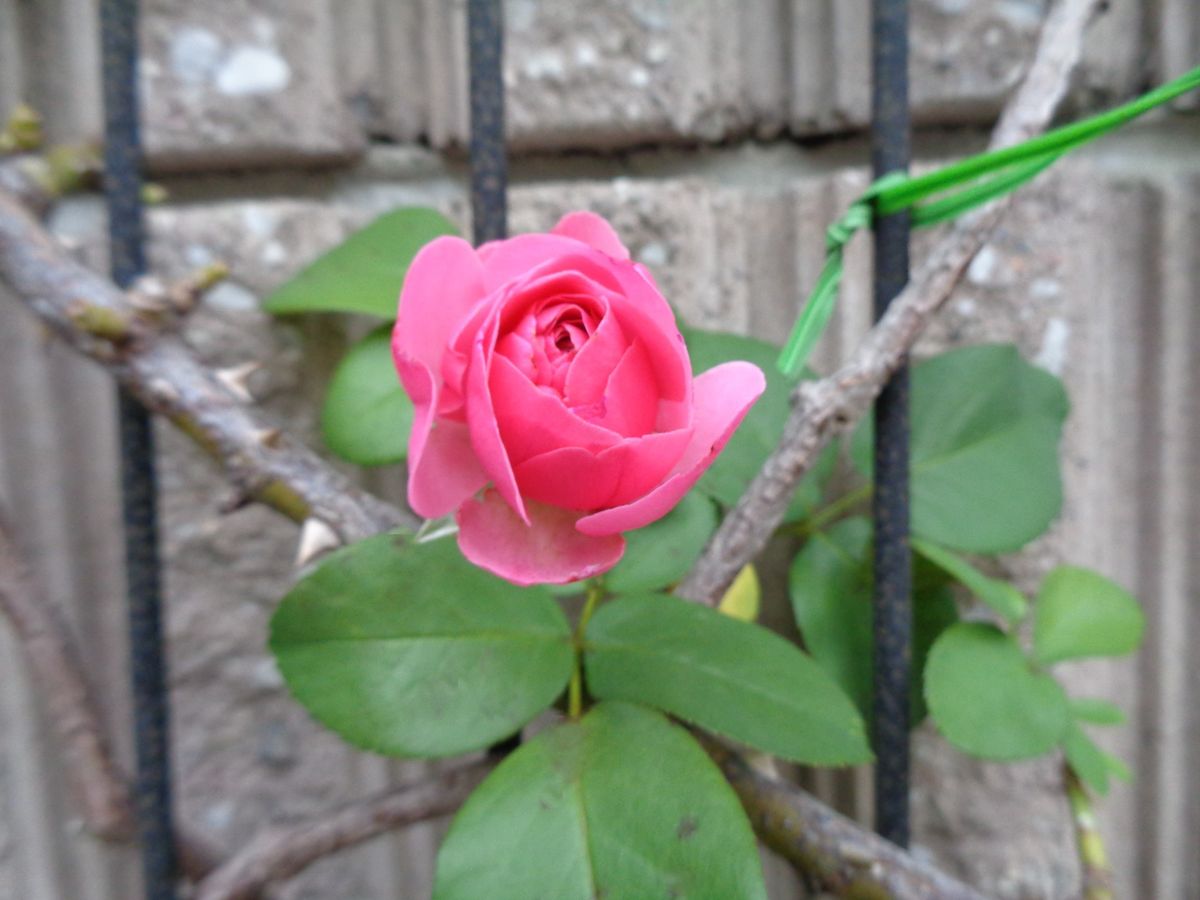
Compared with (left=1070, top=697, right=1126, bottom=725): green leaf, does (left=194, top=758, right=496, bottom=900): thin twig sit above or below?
below

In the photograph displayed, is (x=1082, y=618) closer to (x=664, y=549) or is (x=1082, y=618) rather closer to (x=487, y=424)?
(x=664, y=549)

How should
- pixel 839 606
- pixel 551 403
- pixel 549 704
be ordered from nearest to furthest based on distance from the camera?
pixel 551 403 < pixel 549 704 < pixel 839 606

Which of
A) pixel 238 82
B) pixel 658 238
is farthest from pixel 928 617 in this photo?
pixel 238 82

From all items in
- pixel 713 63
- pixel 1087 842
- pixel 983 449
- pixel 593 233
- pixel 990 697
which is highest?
pixel 713 63

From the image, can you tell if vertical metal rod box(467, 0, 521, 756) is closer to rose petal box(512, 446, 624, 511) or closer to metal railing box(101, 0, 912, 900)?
metal railing box(101, 0, 912, 900)

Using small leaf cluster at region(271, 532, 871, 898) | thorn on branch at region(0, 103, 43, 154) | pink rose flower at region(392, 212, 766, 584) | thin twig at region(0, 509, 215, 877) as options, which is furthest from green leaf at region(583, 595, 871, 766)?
thorn on branch at region(0, 103, 43, 154)

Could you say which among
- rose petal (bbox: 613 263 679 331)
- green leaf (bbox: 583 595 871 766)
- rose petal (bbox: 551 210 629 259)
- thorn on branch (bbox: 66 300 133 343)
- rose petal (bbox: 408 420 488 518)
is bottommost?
green leaf (bbox: 583 595 871 766)

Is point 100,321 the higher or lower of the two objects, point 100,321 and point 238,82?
the lower

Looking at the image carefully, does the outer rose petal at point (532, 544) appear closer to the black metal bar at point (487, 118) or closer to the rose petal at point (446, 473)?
the rose petal at point (446, 473)
